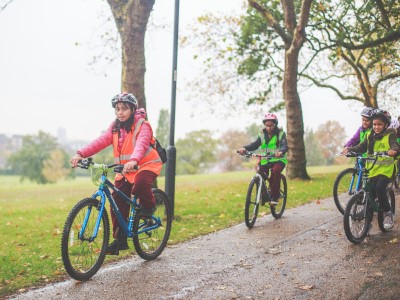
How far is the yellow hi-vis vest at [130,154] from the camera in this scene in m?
5.72

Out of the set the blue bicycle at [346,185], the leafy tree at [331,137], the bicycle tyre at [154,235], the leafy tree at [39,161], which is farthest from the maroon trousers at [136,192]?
the leafy tree at [39,161]

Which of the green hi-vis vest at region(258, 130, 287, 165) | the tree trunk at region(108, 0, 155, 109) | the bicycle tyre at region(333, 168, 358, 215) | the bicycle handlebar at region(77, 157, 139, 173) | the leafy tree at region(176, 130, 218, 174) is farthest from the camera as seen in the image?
the leafy tree at region(176, 130, 218, 174)

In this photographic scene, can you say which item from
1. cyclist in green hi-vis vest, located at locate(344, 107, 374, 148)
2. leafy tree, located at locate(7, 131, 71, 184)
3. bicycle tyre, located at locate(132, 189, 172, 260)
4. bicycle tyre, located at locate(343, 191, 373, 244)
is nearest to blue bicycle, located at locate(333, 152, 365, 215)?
cyclist in green hi-vis vest, located at locate(344, 107, 374, 148)

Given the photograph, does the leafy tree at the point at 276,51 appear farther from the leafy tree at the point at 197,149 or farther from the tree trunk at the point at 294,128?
the leafy tree at the point at 197,149

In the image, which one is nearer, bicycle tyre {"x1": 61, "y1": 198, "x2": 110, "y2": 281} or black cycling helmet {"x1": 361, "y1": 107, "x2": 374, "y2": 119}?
bicycle tyre {"x1": 61, "y1": 198, "x2": 110, "y2": 281}

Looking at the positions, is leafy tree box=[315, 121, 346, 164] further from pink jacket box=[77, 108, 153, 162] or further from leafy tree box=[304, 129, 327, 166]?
pink jacket box=[77, 108, 153, 162]

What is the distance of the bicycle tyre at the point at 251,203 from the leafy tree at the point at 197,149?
7892 centimetres

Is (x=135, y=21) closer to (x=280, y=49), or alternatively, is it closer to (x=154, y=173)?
(x=154, y=173)

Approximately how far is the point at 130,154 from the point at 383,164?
417cm

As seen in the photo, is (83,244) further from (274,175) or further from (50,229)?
(50,229)

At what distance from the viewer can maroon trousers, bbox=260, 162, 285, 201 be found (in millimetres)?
8898

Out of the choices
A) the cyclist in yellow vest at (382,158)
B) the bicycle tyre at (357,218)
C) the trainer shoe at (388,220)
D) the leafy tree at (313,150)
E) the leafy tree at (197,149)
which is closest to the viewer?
the bicycle tyre at (357,218)

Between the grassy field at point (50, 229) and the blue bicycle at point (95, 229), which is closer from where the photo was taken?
the blue bicycle at point (95, 229)

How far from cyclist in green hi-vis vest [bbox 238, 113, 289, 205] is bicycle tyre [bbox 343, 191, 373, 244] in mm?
2180
